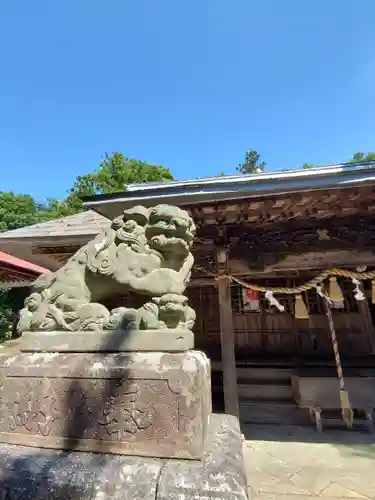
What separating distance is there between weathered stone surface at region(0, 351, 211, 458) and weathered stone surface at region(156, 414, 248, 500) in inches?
3.1

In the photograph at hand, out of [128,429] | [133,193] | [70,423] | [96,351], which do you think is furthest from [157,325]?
[133,193]

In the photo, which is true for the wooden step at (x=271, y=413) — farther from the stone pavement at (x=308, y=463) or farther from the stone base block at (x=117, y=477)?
the stone base block at (x=117, y=477)

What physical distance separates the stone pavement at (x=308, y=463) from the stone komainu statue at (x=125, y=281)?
266 cm

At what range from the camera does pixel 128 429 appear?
Answer: 61.4 inches

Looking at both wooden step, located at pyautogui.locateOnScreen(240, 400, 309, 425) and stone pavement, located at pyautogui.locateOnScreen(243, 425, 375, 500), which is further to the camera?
wooden step, located at pyautogui.locateOnScreen(240, 400, 309, 425)

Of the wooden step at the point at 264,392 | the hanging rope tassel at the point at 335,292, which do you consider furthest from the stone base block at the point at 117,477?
the wooden step at the point at 264,392

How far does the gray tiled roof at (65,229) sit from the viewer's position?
15.0 feet

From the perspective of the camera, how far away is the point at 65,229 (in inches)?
199

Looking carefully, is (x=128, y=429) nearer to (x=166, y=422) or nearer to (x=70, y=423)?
(x=166, y=422)

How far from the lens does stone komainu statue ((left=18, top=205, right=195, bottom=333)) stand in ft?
5.98

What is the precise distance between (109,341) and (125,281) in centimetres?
41

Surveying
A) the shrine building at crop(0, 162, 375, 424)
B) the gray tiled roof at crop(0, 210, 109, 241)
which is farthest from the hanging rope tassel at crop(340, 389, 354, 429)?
the gray tiled roof at crop(0, 210, 109, 241)

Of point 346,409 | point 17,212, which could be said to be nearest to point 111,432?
point 346,409

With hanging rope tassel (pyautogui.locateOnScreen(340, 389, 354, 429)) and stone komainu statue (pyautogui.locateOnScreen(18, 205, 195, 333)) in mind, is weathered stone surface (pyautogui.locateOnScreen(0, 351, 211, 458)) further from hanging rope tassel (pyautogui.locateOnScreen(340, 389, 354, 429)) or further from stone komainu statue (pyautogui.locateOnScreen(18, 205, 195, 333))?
hanging rope tassel (pyautogui.locateOnScreen(340, 389, 354, 429))
